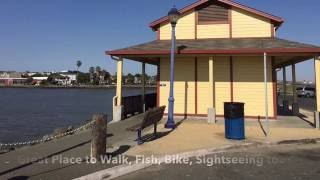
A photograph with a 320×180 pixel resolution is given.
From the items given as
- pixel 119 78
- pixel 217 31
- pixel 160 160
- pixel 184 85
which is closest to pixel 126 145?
pixel 160 160

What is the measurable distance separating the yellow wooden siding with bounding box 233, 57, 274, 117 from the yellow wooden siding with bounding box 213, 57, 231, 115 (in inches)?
12.4

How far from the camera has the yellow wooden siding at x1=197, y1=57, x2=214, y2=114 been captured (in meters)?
17.1

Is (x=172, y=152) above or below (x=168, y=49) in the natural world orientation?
below

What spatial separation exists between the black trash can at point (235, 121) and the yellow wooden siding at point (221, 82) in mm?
5695

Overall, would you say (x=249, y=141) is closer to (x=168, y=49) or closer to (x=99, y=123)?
(x=99, y=123)

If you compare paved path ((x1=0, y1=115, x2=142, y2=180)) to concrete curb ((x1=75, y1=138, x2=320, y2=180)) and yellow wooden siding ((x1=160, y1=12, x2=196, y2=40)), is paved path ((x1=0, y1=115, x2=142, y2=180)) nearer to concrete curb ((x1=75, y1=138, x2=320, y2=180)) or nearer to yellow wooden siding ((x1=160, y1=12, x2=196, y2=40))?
concrete curb ((x1=75, y1=138, x2=320, y2=180))

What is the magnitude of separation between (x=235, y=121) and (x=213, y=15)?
26.9ft

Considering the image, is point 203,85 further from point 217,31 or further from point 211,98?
point 217,31

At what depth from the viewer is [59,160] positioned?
8078 mm

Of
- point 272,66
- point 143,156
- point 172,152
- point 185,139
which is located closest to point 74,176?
point 143,156

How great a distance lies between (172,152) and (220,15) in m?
10.6

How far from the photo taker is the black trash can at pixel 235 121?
36.4ft

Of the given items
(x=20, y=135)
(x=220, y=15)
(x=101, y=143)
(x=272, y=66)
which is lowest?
(x=20, y=135)

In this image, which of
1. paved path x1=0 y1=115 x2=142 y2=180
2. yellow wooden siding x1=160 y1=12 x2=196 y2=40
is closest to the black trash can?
paved path x1=0 y1=115 x2=142 y2=180
